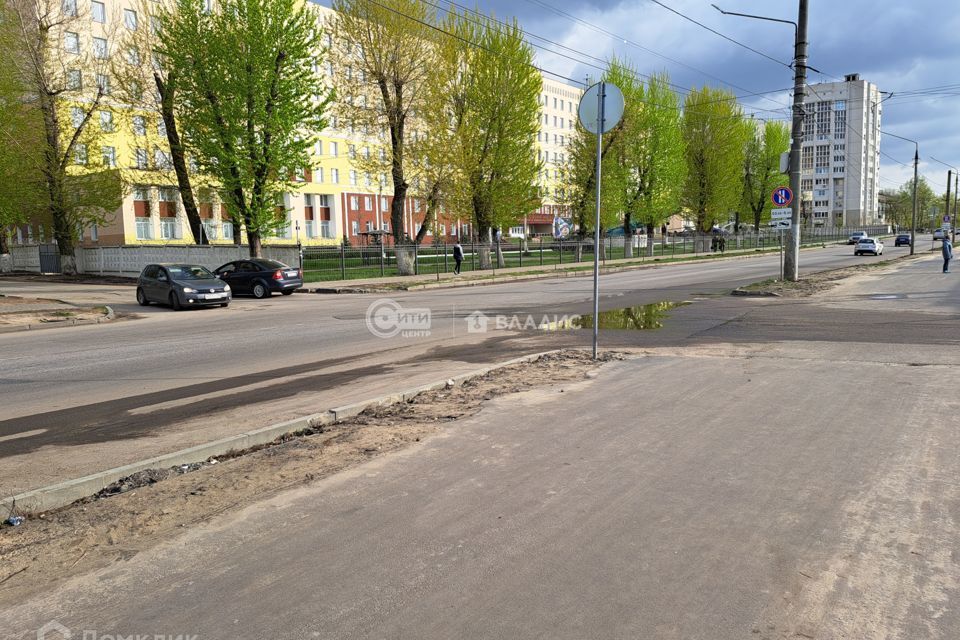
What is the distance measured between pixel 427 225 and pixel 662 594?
118 feet

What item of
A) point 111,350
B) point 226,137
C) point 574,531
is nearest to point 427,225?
point 226,137

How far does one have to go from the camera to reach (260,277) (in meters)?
24.1

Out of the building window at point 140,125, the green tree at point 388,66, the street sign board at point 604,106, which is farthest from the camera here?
the building window at point 140,125

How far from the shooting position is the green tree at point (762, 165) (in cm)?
6669

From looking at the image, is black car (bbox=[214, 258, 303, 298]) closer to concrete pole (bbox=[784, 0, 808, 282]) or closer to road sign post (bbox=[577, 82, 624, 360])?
concrete pole (bbox=[784, 0, 808, 282])

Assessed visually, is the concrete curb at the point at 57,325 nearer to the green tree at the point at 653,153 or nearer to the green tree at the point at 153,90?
the green tree at the point at 153,90

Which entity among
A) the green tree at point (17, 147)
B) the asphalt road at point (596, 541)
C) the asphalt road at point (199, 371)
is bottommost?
the asphalt road at point (596, 541)

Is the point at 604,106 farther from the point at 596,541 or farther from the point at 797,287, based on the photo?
the point at 797,287

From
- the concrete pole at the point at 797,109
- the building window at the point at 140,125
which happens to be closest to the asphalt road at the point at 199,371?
the concrete pole at the point at 797,109

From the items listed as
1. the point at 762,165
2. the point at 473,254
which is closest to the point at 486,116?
the point at 473,254

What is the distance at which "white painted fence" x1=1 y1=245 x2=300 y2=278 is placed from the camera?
31.6m

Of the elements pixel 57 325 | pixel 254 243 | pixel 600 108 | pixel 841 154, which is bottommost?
pixel 57 325

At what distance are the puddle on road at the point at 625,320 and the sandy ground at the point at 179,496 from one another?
6407mm

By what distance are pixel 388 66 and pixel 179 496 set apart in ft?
106
